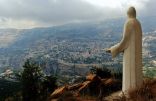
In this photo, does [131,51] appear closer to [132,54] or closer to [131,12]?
[132,54]

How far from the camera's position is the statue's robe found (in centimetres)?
2172

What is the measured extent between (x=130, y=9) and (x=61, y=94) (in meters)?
6.09

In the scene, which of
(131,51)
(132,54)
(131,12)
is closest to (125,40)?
(131,51)

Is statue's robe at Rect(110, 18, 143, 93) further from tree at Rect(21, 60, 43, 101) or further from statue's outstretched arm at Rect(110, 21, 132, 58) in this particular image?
tree at Rect(21, 60, 43, 101)

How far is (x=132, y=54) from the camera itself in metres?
21.8

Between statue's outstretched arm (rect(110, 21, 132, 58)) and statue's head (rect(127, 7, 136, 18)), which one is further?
statue's head (rect(127, 7, 136, 18))

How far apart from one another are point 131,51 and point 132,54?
162mm

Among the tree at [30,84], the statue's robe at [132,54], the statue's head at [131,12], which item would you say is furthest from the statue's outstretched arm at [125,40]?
the tree at [30,84]

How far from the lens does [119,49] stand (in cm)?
2222

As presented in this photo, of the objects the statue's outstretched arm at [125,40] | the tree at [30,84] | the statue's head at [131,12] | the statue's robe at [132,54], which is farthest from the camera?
the tree at [30,84]

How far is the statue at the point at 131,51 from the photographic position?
21.7 m

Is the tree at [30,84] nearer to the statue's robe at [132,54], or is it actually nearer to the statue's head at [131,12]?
the statue's robe at [132,54]

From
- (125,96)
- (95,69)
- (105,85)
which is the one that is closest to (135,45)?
(125,96)

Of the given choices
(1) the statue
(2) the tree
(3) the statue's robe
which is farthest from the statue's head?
(2) the tree
